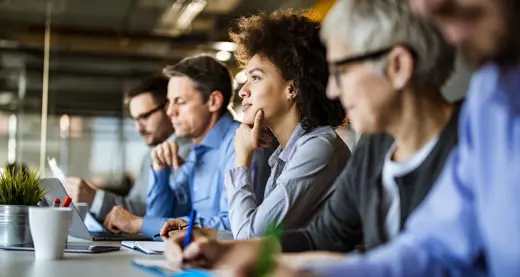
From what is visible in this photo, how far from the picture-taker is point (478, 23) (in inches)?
36.0

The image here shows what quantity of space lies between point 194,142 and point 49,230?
1.67 meters

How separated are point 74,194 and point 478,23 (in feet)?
10.7

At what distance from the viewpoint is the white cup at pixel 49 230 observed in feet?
6.08

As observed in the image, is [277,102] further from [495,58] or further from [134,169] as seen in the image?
[134,169]

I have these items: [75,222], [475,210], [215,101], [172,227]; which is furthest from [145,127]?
[475,210]

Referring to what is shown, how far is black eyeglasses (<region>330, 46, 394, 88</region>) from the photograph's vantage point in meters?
1.17

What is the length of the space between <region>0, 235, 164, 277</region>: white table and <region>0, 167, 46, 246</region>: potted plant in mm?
104

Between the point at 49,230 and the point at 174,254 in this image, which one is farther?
the point at 49,230

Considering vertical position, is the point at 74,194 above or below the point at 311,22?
below

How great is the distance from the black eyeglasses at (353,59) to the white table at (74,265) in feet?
1.97

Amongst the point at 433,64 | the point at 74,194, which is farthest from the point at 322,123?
the point at 74,194

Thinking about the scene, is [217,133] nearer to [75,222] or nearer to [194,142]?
[194,142]

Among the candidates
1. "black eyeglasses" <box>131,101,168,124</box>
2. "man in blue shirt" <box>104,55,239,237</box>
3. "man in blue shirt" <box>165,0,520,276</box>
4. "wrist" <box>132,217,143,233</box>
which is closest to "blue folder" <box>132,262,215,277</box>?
"man in blue shirt" <box>165,0,520,276</box>

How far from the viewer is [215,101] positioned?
3.39 m
